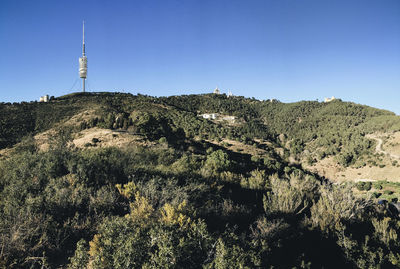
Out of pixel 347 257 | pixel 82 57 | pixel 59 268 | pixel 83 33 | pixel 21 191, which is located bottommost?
pixel 347 257

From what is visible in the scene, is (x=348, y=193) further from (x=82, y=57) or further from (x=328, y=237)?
(x=82, y=57)

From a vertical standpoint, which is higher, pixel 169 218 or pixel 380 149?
pixel 380 149

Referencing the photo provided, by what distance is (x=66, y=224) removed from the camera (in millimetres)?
9719

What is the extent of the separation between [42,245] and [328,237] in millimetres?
15203

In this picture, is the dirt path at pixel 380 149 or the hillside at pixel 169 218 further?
the dirt path at pixel 380 149

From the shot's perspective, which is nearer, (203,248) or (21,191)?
(203,248)

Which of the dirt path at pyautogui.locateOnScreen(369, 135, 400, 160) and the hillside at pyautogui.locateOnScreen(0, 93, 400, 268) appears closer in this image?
the hillside at pyautogui.locateOnScreen(0, 93, 400, 268)

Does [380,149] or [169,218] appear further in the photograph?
[380,149]

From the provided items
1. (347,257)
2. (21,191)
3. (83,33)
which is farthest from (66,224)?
(83,33)

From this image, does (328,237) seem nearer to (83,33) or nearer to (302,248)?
(302,248)

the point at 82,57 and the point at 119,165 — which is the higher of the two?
the point at 82,57

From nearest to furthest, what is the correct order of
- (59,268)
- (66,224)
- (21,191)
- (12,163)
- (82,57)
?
1. (59,268)
2. (66,224)
3. (21,191)
4. (12,163)
5. (82,57)

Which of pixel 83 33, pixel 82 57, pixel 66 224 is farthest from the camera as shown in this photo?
pixel 82 57

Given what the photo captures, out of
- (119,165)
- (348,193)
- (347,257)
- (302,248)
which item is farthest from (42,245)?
(348,193)
